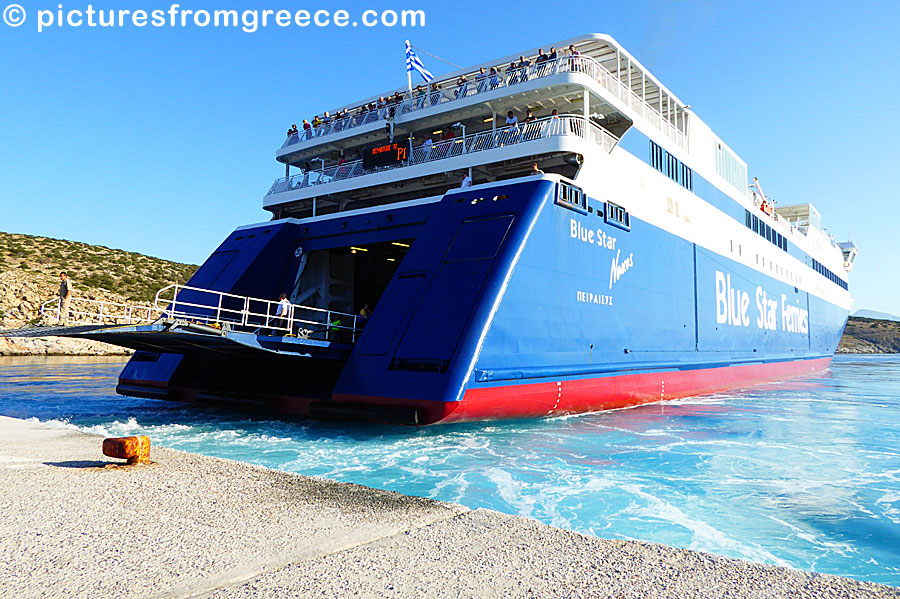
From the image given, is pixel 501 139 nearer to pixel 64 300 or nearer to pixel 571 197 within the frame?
pixel 571 197

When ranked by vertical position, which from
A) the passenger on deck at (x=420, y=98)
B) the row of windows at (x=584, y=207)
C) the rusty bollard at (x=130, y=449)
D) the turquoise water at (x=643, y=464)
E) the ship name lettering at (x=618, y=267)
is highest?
the passenger on deck at (x=420, y=98)

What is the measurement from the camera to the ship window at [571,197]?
36.3 feet

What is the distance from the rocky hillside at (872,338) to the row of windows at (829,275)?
72429 millimetres

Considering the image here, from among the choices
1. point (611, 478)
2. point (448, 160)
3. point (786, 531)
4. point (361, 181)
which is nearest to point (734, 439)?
point (611, 478)

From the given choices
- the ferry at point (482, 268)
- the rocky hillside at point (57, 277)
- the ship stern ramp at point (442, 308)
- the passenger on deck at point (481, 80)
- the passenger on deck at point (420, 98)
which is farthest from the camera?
the rocky hillside at point (57, 277)

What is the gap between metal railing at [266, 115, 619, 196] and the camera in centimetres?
1266

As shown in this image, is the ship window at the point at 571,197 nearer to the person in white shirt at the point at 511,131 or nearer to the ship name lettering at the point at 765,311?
the person in white shirt at the point at 511,131

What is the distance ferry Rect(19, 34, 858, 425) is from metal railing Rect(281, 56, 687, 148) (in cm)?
6

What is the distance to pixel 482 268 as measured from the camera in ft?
32.3

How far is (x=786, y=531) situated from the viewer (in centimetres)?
506

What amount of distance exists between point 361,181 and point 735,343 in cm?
1276

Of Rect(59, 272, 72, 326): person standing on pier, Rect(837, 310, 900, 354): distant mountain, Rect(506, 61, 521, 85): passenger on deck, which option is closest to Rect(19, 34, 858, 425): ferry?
Rect(506, 61, 521, 85): passenger on deck

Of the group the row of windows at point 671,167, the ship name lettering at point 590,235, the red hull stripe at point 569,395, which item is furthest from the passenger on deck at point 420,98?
the red hull stripe at point 569,395

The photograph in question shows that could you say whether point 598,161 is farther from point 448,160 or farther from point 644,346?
point 644,346
